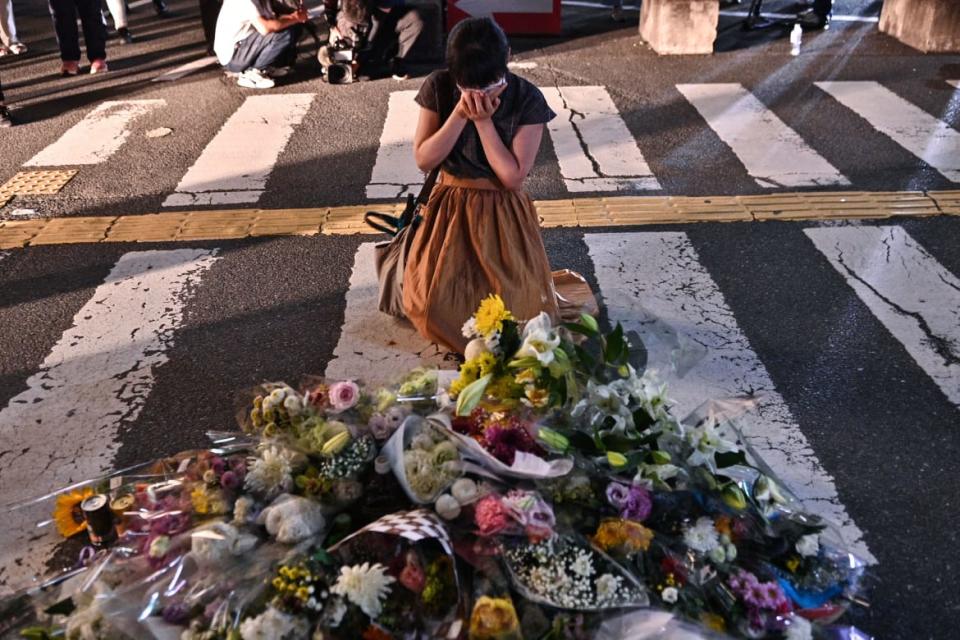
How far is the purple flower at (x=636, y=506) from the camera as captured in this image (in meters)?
2.34

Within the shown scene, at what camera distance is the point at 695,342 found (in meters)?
3.84

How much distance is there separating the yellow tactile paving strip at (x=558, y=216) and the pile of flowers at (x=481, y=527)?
9.06ft

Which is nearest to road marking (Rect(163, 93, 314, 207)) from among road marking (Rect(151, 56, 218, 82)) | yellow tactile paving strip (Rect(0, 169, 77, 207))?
yellow tactile paving strip (Rect(0, 169, 77, 207))

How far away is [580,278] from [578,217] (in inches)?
40.2

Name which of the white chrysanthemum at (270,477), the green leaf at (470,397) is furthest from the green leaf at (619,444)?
the white chrysanthemum at (270,477)

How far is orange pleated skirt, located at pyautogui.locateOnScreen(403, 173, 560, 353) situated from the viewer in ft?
12.5

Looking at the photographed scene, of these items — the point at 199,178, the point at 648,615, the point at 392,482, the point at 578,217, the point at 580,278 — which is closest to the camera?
the point at 648,615

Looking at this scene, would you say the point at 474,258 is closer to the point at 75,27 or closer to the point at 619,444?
the point at 619,444

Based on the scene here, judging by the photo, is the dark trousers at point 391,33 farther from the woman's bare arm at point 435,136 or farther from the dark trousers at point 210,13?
the woman's bare arm at point 435,136

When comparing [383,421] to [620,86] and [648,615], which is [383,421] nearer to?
[648,615]

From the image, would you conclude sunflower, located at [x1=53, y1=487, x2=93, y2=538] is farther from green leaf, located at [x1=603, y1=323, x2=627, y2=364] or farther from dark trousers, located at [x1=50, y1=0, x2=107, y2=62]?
dark trousers, located at [x1=50, y1=0, x2=107, y2=62]

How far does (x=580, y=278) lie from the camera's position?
4.41 meters

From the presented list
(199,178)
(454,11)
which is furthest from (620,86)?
(199,178)

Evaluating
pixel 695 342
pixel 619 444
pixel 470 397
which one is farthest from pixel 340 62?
pixel 619 444
